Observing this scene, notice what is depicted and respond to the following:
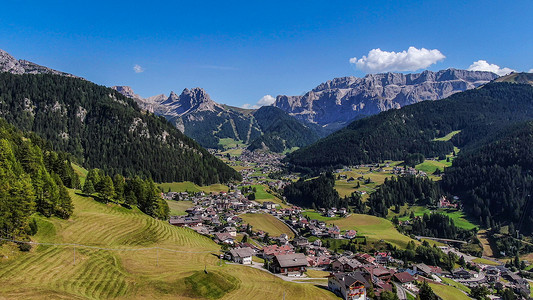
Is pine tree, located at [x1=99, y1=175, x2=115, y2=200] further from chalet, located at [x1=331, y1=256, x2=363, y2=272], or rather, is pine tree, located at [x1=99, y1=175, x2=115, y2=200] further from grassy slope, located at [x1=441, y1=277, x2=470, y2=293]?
grassy slope, located at [x1=441, y1=277, x2=470, y2=293]

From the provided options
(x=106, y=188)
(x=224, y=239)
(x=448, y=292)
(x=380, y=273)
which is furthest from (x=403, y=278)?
(x=106, y=188)

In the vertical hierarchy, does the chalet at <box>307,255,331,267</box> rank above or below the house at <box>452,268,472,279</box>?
above

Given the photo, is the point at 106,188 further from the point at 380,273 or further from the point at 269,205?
the point at 269,205

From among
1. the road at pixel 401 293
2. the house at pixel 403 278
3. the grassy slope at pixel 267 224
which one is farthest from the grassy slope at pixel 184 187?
the road at pixel 401 293

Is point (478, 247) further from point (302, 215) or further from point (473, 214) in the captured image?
point (302, 215)

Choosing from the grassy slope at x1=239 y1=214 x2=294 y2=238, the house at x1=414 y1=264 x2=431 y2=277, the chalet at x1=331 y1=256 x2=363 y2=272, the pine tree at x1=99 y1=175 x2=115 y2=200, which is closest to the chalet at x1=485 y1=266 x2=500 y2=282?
the house at x1=414 y1=264 x2=431 y2=277
